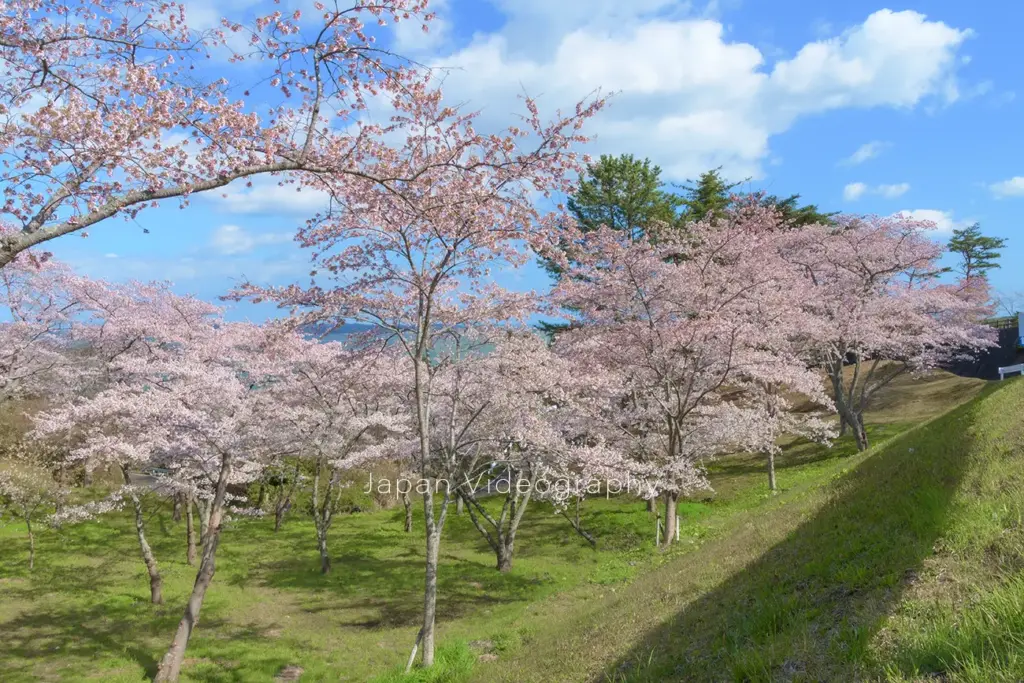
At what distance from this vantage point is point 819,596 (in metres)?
6.02

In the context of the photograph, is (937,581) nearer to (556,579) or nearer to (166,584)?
(556,579)

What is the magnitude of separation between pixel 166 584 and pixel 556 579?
13.0 meters

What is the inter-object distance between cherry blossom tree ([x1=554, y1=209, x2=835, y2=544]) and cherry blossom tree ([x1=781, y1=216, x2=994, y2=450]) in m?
5.55

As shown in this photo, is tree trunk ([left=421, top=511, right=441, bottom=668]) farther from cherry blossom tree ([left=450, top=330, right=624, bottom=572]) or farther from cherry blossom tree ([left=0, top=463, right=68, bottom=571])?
cherry blossom tree ([left=0, top=463, right=68, bottom=571])

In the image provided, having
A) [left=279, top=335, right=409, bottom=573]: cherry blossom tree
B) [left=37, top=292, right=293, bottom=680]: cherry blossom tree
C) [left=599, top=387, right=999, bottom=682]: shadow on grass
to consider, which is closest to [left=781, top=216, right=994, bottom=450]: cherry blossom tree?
[left=279, top=335, right=409, bottom=573]: cherry blossom tree

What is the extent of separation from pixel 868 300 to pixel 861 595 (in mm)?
25392

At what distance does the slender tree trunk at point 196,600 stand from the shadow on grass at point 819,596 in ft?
41.7

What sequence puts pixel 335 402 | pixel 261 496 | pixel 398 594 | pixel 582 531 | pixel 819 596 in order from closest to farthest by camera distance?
1. pixel 819 596
2. pixel 398 594
3. pixel 582 531
4. pixel 335 402
5. pixel 261 496

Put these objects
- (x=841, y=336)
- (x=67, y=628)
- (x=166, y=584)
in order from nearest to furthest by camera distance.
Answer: (x=67, y=628) → (x=166, y=584) → (x=841, y=336)

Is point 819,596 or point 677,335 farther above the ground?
point 677,335

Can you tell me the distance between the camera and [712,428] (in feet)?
65.3

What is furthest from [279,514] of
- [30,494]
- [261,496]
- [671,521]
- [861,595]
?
[861,595]

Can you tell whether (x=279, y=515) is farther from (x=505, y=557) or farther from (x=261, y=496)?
(x=505, y=557)

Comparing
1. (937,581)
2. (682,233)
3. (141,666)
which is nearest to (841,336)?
(682,233)
